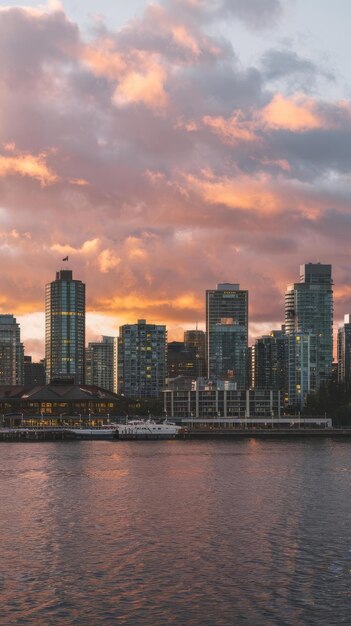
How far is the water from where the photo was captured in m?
57.7

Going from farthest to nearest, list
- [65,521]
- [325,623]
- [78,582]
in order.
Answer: [65,521] < [78,582] < [325,623]

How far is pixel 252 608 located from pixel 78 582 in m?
14.2

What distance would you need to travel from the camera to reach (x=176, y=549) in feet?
252

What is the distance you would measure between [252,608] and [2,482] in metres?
79.4

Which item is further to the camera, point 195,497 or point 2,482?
point 2,482

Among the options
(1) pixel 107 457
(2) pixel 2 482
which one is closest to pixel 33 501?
(2) pixel 2 482

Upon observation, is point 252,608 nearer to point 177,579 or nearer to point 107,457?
point 177,579

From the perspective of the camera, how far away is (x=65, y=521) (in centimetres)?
9206

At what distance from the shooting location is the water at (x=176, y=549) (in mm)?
57719

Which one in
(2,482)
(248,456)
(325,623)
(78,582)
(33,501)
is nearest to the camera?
(325,623)

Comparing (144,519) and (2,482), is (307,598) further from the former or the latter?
(2,482)

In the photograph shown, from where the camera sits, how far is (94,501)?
108 meters

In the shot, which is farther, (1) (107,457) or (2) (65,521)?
(1) (107,457)

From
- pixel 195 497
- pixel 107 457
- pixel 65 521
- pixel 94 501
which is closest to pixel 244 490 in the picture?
pixel 195 497
